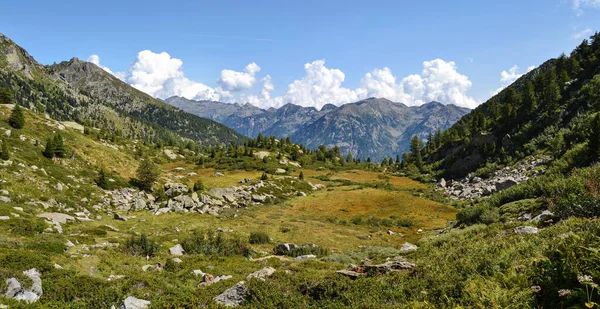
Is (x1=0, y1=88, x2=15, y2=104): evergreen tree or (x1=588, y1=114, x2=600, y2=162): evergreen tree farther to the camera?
(x1=0, y1=88, x2=15, y2=104): evergreen tree

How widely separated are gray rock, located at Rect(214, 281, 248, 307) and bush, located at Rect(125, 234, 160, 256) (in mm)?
11801

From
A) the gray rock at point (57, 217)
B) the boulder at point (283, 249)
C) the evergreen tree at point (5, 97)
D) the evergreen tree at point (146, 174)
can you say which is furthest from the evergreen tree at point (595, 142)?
the evergreen tree at point (5, 97)

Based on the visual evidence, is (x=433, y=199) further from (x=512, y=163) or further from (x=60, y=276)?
(x=60, y=276)

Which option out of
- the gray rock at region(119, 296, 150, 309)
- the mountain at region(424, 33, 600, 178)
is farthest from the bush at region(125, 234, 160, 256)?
the mountain at region(424, 33, 600, 178)

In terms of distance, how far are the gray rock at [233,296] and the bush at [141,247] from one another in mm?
11801

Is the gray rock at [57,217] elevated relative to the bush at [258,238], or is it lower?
elevated

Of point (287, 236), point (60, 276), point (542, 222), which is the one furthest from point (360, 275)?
point (287, 236)

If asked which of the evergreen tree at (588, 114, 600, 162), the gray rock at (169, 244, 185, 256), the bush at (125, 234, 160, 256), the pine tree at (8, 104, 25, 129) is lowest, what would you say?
the gray rock at (169, 244, 185, 256)

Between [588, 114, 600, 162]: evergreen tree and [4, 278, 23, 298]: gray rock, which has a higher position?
[588, 114, 600, 162]: evergreen tree

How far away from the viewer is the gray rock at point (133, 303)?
1072cm

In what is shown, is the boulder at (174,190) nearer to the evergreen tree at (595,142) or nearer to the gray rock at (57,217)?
the gray rock at (57,217)

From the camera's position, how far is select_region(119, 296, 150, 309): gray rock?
10719 mm

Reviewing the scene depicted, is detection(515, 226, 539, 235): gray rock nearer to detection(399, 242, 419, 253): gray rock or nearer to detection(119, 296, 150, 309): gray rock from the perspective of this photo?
detection(399, 242, 419, 253): gray rock

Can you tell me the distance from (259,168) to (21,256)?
280 feet
